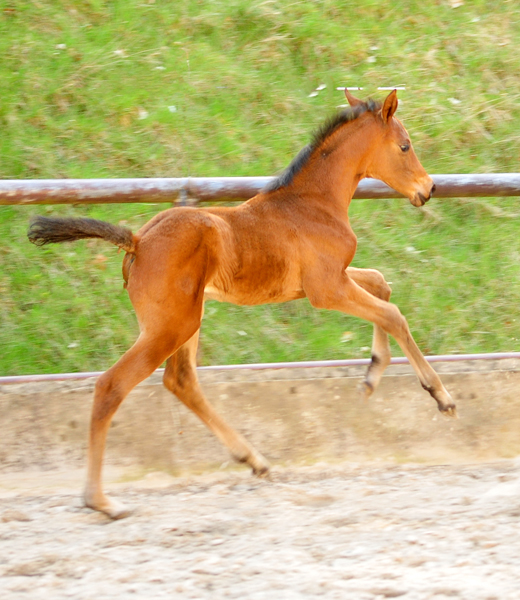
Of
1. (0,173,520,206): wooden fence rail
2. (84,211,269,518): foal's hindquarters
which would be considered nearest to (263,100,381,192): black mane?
(0,173,520,206): wooden fence rail

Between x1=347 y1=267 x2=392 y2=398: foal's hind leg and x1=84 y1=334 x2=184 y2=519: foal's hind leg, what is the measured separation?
3.87 feet

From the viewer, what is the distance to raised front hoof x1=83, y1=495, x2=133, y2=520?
3661mm

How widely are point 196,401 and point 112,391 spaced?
0.62 meters

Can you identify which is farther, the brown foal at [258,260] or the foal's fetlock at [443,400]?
the foal's fetlock at [443,400]

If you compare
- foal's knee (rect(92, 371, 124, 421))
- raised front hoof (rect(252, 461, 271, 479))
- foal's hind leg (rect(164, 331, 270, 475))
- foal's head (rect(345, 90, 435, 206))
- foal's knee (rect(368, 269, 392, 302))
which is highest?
foal's head (rect(345, 90, 435, 206))

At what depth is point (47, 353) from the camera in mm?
5168

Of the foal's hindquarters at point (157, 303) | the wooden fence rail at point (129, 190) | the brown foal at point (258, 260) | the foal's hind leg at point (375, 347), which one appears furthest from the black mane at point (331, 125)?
the foal's hind leg at point (375, 347)

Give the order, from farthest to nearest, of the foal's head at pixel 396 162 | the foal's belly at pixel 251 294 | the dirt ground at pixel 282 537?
the foal's head at pixel 396 162, the foal's belly at pixel 251 294, the dirt ground at pixel 282 537

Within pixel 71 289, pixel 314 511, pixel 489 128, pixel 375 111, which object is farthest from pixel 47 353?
pixel 489 128

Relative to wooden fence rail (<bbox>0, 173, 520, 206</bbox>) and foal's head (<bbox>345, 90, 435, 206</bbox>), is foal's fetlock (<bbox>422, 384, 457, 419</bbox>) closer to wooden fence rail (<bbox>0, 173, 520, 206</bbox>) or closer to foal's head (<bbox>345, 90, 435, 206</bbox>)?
foal's head (<bbox>345, 90, 435, 206</bbox>)

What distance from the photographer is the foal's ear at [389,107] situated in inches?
153

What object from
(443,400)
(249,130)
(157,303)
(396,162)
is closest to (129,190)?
(157,303)

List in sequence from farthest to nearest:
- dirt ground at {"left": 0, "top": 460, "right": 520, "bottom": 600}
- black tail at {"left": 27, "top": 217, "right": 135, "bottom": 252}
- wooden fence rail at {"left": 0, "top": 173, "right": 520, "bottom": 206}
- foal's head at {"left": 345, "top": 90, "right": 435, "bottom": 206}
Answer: wooden fence rail at {"left": 0, "top": 173, "right": 520, "bottom": 206} → foal's head at {"left": 345, "top": 90, "right": 435, "bottom": 206} → black tail at {"left": 27, "top": 217, "right": 135, "bottom": 252} → dirt ground at {"left": 0, "top": 460, "right": 520, "bottom": 600}

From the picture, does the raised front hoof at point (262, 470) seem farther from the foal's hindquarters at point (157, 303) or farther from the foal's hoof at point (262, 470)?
the foal's hindquarters at point (157, 303)
